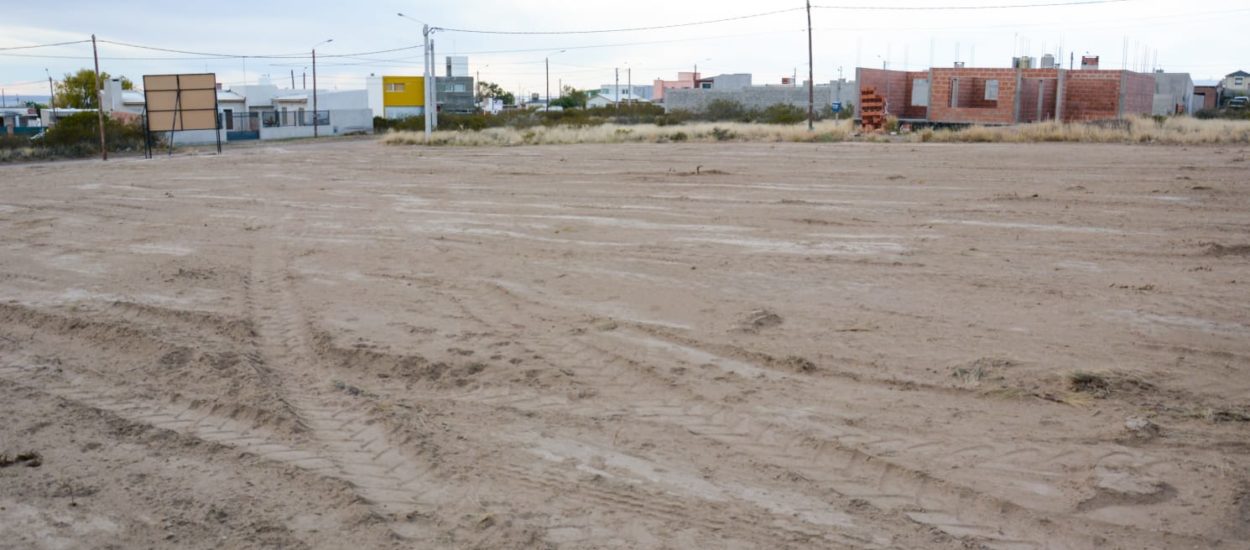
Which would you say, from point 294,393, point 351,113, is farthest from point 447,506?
point 351,113

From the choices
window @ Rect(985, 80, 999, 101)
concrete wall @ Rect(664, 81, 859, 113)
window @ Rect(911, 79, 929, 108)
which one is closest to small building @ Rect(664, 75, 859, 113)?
concrete wall @ Rect(664, 81, 859, 113)

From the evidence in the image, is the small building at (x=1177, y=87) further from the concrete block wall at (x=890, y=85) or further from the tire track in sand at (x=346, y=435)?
the tire track in sand at (x=346, y=435)

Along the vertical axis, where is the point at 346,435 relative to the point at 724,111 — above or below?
below

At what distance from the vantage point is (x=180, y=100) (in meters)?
44.3

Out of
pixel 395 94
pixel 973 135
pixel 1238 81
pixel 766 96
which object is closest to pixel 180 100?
pixel 973 135

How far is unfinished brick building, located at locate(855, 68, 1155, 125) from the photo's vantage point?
4703cm

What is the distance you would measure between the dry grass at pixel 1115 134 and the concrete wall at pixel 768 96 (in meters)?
46.6

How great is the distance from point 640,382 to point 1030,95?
46.7 meters

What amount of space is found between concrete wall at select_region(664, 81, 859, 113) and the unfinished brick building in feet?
96.8

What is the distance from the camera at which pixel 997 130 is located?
1367 inches

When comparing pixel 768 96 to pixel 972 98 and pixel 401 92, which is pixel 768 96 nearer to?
pixel 972 98

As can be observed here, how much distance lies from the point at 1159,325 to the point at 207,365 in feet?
22.0

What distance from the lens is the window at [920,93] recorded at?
54572mm

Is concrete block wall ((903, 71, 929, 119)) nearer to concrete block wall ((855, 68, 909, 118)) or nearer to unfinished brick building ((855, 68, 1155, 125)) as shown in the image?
concrete block wall ((855, 68, 909, 118))
